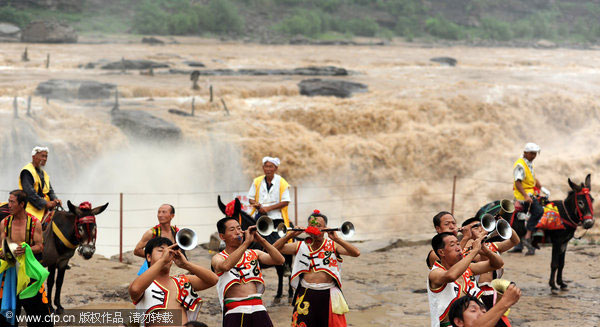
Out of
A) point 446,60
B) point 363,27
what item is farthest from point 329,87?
point 363,27

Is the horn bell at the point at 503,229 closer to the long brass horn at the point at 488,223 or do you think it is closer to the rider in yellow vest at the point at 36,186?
the long brass horn at the point at 488,223

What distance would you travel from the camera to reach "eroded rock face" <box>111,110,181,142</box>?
21016mm

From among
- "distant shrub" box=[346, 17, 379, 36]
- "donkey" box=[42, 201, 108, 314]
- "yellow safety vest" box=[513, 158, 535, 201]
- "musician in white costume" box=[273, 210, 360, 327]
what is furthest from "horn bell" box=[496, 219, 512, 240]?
"distant shrub" box=[346, 17, 379, 36]

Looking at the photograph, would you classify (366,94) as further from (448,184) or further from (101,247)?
(101,247)

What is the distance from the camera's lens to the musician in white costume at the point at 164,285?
438cm

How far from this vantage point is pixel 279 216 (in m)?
8.75

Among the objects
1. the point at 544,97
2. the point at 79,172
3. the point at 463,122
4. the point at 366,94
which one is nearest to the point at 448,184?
the point at 463,122

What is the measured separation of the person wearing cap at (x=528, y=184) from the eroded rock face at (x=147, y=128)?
12971mm

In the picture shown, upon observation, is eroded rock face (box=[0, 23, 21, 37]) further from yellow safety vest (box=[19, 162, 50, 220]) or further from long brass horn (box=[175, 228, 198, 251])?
long brass horn (box=[175, 228, 198, 251])

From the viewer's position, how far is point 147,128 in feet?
68.8

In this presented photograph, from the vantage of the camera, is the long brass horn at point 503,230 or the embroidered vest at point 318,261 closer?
the long brass horn at point 503,230

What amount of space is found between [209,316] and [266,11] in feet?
103

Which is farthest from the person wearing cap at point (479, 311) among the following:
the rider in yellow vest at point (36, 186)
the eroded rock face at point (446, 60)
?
the eroded rock face at point (446, 60)

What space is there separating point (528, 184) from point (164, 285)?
688 centimetres
